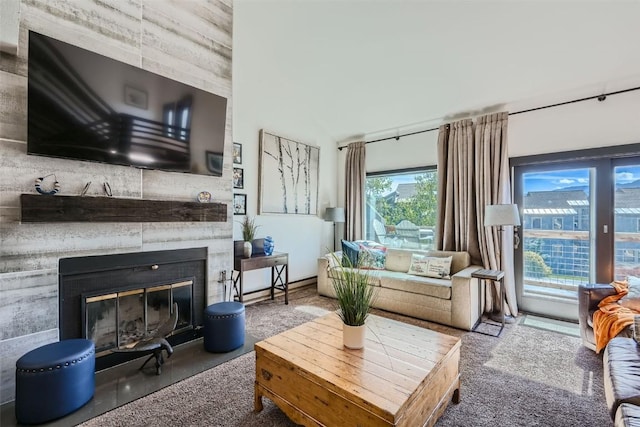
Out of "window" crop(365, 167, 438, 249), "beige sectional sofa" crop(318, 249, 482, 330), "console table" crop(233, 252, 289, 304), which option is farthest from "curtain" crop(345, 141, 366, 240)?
"console table" crop(233, 252, 289, 304)

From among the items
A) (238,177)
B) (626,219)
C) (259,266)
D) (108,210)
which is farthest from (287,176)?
(626,219)

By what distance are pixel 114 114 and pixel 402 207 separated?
13.0 ft

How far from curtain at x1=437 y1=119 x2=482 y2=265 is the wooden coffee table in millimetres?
2227

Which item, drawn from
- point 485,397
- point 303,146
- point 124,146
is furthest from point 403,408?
point 303,146

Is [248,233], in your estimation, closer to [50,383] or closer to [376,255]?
[376,255]

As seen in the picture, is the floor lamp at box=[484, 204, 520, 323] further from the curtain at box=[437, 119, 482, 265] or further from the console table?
the console table

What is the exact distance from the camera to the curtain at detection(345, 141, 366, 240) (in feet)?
16.4

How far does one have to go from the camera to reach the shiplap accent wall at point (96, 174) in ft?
5.95

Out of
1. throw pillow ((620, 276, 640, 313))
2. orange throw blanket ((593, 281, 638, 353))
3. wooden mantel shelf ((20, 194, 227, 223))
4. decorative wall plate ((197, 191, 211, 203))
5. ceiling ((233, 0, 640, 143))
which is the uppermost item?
ceiling ((233, 0, 640, 143))

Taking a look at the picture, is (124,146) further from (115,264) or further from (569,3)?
(569,3)

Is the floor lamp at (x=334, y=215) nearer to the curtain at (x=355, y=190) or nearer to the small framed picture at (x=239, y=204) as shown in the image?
the curtain at (x=355, y=190)

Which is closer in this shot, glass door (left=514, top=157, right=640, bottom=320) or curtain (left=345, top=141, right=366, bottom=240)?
glass door (left=514, top=157, right=640, bottom=320)

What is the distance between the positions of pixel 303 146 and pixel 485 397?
154 inches

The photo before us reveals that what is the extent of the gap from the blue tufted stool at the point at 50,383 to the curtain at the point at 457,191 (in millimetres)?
3941
